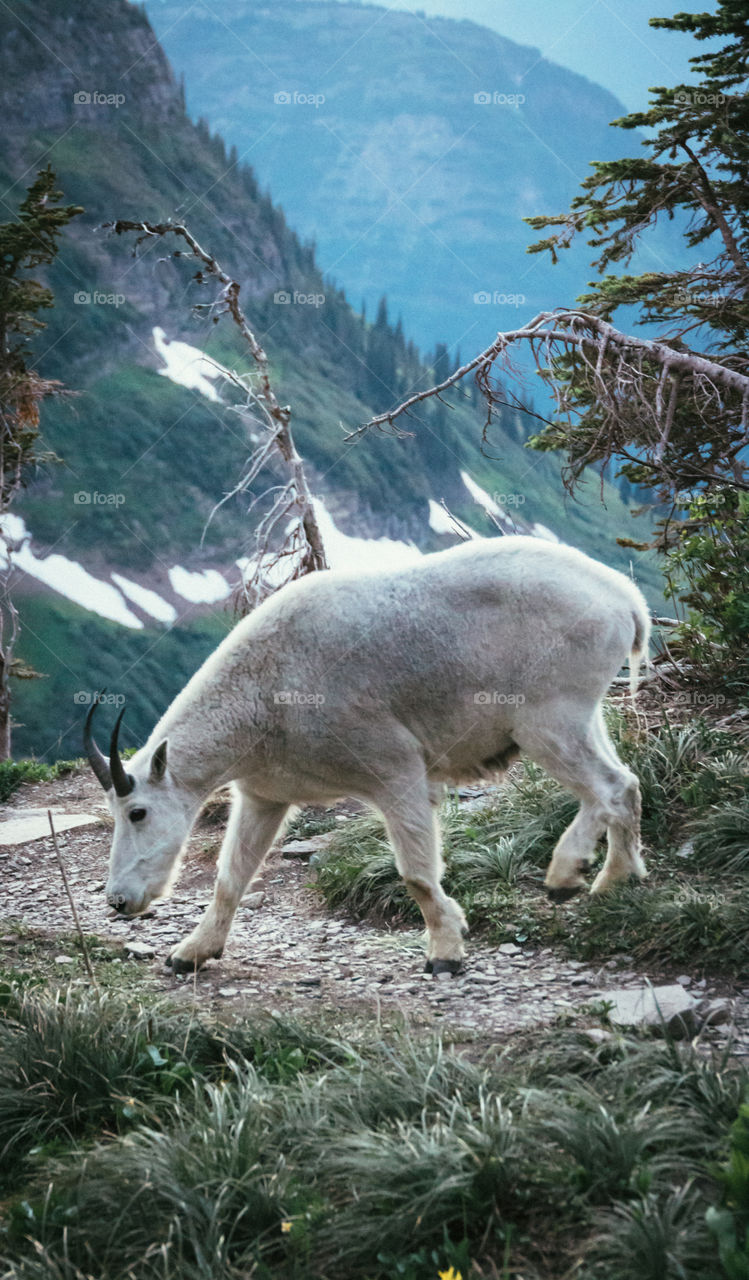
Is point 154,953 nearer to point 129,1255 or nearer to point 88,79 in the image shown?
point 129,1255

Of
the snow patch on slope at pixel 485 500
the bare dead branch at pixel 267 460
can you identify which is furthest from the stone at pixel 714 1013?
the bare dead branch at pixel 267 460

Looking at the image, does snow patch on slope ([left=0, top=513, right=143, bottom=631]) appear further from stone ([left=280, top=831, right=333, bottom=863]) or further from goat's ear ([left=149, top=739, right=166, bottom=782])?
goat's ear ([left=149, top=739, right=166, bottom=782])

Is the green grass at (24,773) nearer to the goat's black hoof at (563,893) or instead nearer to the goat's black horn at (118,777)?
the goat's black horn at (118,777)

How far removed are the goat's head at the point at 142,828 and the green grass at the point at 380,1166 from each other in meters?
1.48

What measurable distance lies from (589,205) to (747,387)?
5427 millimetres

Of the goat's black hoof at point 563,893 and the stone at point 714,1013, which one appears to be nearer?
the stone at point 714,1013

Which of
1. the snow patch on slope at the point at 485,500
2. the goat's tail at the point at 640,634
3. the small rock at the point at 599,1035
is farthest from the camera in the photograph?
the snow patch on slope at the point at 485,500

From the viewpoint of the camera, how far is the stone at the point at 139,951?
21.6 feet

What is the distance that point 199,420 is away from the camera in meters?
45.1

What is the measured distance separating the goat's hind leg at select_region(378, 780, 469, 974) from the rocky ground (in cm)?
15

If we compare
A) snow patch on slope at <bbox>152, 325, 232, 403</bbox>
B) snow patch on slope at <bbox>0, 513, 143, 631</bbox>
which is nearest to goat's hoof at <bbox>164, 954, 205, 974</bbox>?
snow patch on slope at <bbox>0, 513, 143, 631</bbox>

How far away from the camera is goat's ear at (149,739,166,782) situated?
5.52 m

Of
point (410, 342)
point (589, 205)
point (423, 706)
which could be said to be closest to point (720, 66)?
point (589, 205)

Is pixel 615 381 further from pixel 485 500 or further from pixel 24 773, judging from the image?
pixel 24 773
